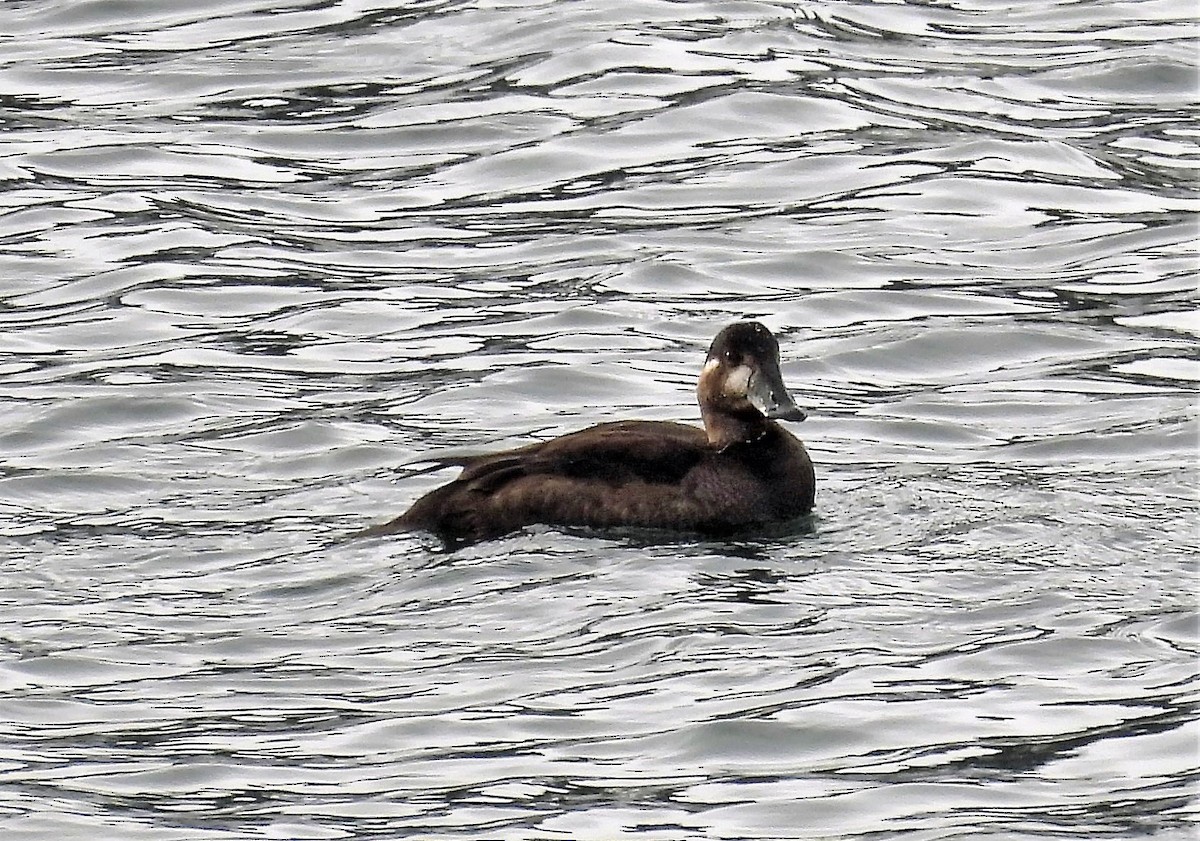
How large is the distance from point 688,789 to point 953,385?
4.15m

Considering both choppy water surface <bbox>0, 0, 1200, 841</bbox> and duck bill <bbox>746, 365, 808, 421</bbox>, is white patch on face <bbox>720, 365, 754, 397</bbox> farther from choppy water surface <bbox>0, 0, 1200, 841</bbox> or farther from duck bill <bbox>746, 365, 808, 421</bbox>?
choppy water surface <bbox>0, 0, 1200, 841</bbox>

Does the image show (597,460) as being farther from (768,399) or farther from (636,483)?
(768,399)

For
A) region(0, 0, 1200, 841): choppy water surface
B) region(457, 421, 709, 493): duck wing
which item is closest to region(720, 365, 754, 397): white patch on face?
region(457, 421, 709, 493): duck wing

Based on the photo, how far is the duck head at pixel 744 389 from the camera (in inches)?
332

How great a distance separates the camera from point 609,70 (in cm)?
1393

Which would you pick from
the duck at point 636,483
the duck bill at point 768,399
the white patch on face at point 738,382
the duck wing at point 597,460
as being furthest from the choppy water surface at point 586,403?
the white patch on face at point 738,382

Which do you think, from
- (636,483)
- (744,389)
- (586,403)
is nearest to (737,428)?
(744,389)

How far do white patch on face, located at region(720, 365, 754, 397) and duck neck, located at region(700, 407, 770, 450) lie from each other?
0.07m

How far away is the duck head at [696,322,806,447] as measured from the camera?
8438mm

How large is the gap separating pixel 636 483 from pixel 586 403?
1.81 m

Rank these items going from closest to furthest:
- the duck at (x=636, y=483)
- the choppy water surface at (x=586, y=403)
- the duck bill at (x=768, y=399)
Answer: the choppy water surface at (x=586, y=403)
the duck at (x=636, y=483)
the duck bill at (x=768, y=399)

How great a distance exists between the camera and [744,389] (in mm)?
8461

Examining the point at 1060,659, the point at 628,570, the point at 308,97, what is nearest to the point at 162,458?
the point at 628,570

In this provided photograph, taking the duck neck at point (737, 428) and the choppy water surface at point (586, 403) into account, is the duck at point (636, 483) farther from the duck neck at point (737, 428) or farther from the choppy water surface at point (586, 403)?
the choppy water surface at point (586, 403)
